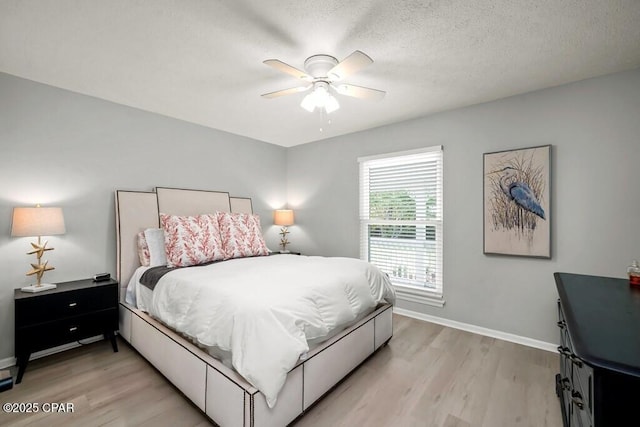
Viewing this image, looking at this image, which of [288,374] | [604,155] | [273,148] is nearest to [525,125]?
[604,155]

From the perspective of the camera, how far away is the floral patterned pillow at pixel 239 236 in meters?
3.17

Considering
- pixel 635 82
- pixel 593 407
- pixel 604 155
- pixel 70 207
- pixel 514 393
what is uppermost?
pixel 635 82

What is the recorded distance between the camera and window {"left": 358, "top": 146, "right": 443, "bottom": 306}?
3.42 m

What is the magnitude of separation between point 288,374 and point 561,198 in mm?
2860

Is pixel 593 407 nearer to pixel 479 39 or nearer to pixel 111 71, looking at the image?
pixel 479 39

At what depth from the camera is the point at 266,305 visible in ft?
5.34

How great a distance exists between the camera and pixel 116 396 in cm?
202

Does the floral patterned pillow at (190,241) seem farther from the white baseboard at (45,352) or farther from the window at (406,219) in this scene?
the window at (406,219)

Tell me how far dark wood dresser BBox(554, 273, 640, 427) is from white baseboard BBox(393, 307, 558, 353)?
1394 millimetres

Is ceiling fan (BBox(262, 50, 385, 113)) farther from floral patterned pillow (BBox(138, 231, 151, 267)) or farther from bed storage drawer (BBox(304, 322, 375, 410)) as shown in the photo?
floral patterned pillow (BBox(138, 231, 151, 267))

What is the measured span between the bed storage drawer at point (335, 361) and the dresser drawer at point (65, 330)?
6.76 feet

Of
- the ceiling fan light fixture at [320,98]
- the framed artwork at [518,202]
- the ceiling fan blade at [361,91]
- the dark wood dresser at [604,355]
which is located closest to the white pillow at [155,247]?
the ceiling fan light fixture at [320,98]

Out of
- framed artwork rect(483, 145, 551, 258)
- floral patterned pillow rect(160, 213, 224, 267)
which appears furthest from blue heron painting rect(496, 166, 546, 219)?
floral patterned pillow rect(160, 213, 224, 267)

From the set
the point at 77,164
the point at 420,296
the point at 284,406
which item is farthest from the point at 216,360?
the point at 420,296
